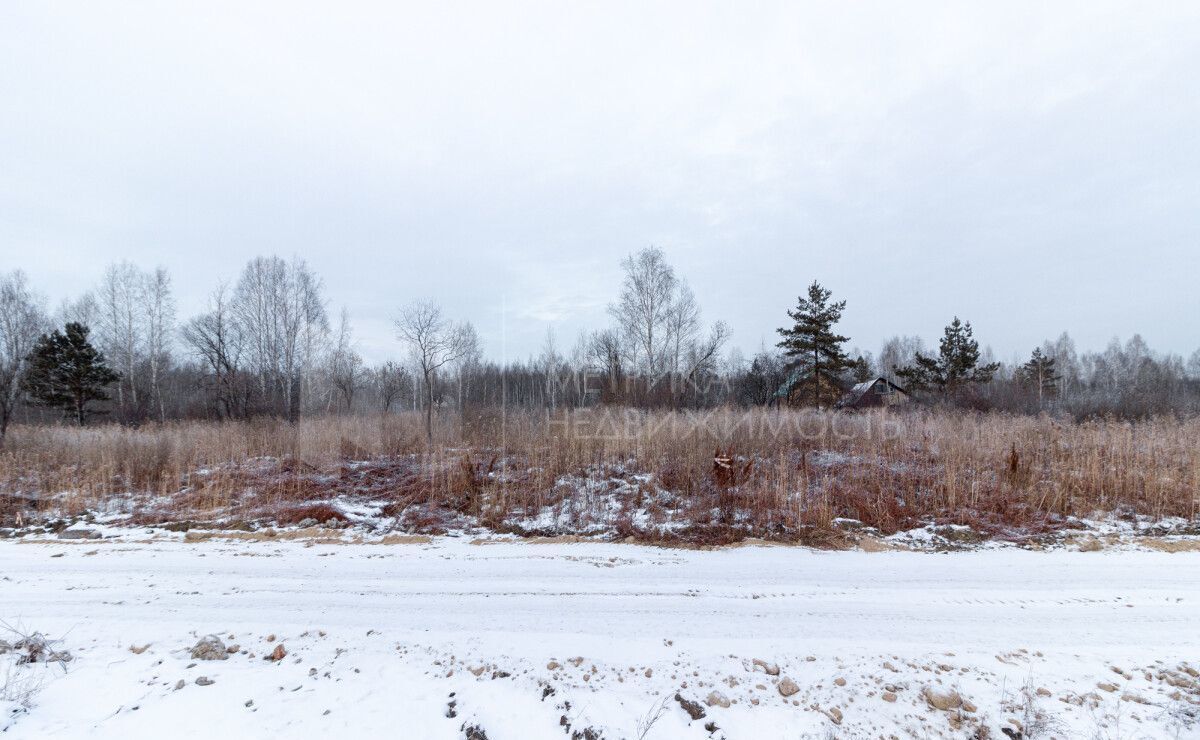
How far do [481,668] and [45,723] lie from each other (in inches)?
111

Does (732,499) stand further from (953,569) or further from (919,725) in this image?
(919,725)

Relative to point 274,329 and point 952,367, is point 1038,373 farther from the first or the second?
point 274,329

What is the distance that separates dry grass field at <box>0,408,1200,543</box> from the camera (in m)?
7.94

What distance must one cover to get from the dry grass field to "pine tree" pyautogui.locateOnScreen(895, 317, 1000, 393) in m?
24.7

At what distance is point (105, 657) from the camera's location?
3861 millimetres

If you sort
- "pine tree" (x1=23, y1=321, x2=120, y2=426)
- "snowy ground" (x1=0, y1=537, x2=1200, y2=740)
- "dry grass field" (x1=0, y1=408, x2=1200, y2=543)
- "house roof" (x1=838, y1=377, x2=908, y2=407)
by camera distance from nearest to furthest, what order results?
"snowy ground" (x1=0, y1=537, x2=1200, y2=740)
"dry grass field" (x1=0, y1=408, x2=1200, y2=543)
"pine tree" (x1=23, y1=321, x2=120, y2=426)
"house roof" (x1=838, y1=377, x2=908, y2=407)

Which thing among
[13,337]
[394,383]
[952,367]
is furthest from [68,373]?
[952,367]

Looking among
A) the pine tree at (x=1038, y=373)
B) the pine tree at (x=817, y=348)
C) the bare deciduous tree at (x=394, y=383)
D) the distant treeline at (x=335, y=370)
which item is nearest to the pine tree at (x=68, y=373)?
the distant treeline at (x=335, y=370)

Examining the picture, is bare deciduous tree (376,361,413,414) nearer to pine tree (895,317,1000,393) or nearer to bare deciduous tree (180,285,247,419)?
bare deciduous tree (180,285,247,419)

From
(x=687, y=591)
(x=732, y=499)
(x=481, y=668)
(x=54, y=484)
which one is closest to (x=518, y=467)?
(x=732, y=499)

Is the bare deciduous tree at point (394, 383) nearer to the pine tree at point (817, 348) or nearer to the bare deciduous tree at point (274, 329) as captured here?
the bare deciduous tree at point (274, 329)

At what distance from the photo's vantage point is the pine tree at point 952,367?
33375mm

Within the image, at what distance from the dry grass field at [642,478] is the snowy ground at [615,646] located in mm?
1872

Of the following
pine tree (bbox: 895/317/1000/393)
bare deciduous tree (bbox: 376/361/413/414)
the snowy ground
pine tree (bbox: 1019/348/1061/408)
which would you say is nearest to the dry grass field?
the snowy ground
